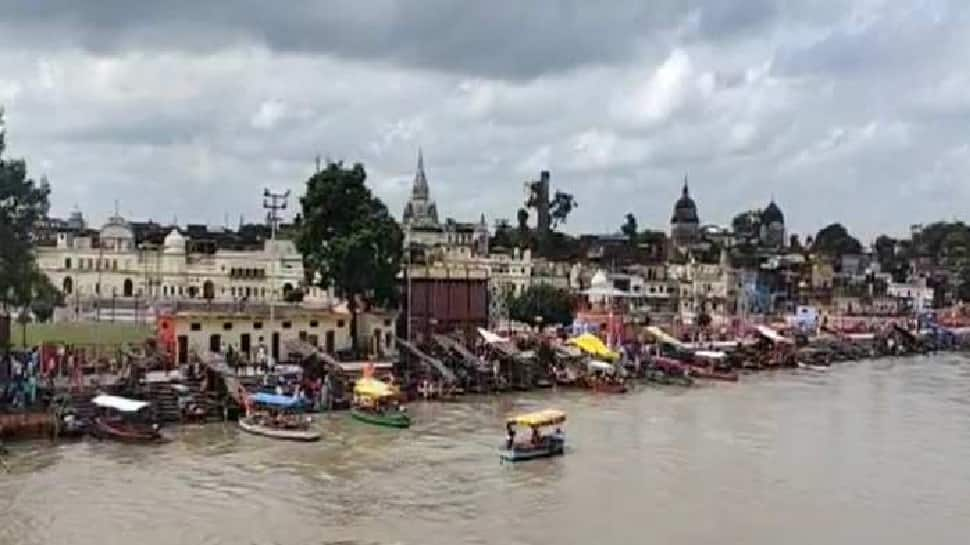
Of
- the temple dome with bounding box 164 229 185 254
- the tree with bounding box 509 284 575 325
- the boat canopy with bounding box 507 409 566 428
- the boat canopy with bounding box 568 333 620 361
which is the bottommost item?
the boat canopy with bounding box 507 409 566 428

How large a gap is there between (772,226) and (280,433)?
519 ft

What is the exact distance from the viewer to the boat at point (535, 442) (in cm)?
3738

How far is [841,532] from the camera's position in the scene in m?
29.7

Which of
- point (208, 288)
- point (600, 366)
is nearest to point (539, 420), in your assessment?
point (600, 366)

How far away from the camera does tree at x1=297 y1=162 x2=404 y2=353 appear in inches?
2196

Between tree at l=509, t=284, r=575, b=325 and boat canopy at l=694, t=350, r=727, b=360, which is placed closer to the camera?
boat canopy at l=694, t=350, r=727, b=360

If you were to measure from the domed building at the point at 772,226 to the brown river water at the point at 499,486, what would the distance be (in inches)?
5511

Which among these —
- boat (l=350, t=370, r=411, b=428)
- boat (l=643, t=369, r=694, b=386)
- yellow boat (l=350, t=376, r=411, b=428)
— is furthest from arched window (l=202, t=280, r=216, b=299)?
yellow boat (l=350, t=376, r=411, b=428)

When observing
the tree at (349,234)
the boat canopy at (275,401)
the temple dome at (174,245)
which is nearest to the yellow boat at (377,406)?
the boat canopy at (275,401)

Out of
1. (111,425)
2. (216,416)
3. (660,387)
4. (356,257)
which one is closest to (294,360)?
(356,257)

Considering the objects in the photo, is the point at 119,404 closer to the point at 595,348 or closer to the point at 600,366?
the point at 600,366

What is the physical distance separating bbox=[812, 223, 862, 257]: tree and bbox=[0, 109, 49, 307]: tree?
132 meters

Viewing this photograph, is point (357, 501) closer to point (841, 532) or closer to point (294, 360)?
point (841, 532)

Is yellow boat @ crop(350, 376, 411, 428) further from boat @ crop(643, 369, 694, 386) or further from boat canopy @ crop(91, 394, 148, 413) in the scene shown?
boat @ crop(643, 369, 694, 386)
